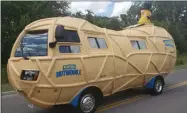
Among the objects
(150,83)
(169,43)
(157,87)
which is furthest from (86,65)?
(169,43)

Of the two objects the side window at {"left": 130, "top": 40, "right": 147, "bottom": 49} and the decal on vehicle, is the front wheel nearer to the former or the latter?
the side window at {"left": 130, "top": 40, "right": 147, "bottom": 49}

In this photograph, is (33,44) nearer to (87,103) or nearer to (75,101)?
(75,101)

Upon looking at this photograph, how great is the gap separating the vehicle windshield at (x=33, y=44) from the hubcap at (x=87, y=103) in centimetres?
174

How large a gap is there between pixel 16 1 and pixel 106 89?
14.1 m

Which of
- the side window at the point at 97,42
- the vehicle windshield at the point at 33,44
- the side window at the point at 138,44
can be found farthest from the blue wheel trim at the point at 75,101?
the side window at the point at 138,44

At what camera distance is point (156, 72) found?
1202 centimetres

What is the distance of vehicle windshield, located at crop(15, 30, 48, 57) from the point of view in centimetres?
812

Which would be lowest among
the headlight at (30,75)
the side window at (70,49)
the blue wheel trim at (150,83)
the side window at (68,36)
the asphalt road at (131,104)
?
the asphalt road at (131,104)

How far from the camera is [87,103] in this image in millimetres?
8773

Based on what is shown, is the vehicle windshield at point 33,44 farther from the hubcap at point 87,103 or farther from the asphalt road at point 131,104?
the hubcap at point 87,103

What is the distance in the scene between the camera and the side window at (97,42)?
362 inches

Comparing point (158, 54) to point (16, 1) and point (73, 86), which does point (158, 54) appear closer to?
point (73, 86)

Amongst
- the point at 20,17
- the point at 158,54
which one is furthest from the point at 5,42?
the point at 158,54

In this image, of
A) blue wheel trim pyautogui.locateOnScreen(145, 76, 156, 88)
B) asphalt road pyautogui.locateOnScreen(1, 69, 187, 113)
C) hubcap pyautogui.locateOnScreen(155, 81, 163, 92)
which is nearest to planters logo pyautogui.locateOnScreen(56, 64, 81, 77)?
asphalt road pyautogui.locateOnScreen(1, 69, 187, 113)
